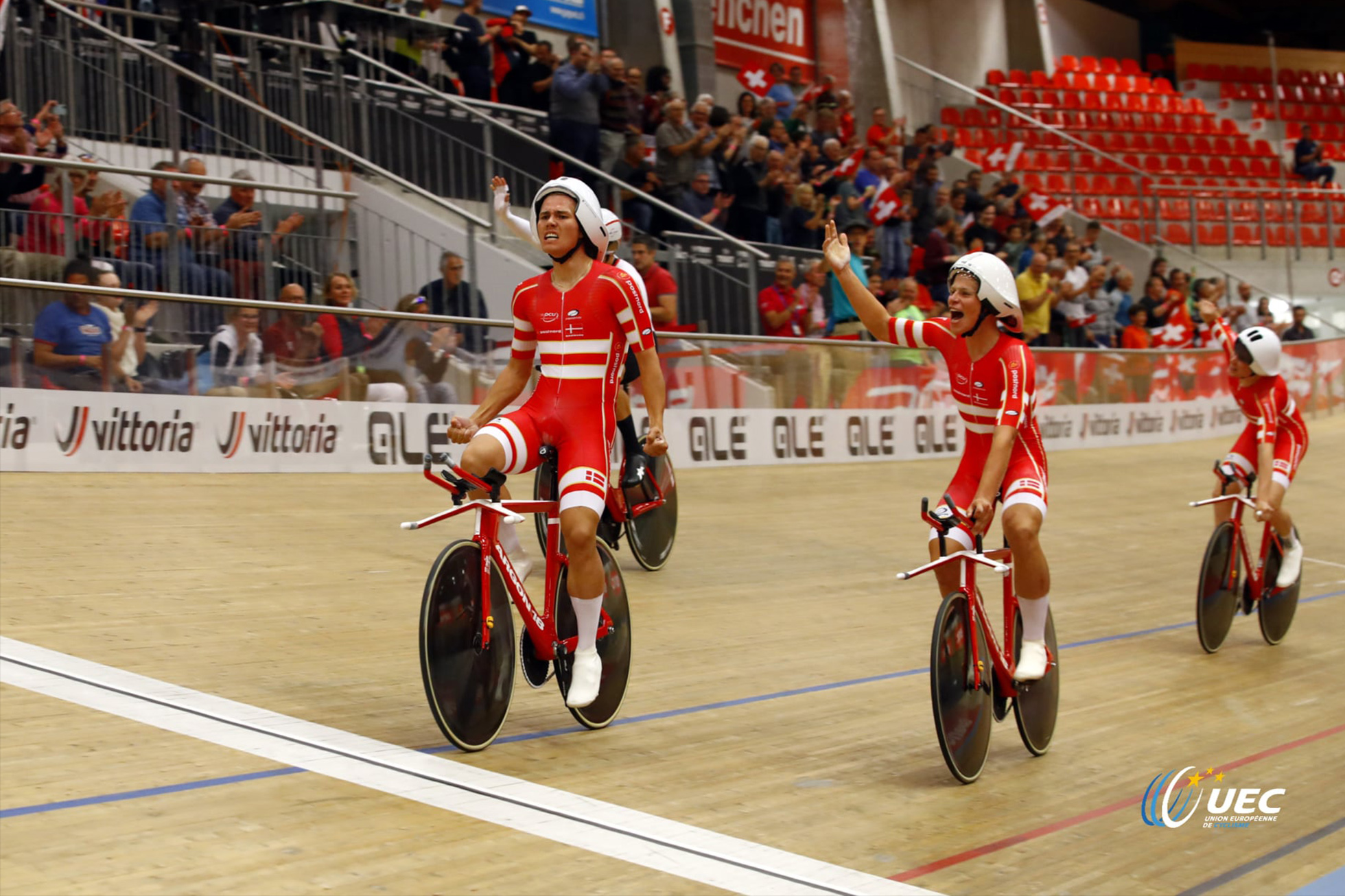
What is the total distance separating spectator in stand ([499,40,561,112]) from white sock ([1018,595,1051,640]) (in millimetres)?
10846

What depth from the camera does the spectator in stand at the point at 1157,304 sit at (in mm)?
19797

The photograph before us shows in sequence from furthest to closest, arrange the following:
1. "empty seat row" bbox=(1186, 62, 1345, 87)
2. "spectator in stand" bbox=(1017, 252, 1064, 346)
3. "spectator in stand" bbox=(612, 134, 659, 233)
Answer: "empty seat row" bbox=(1186, 62, 1345, 87), "spectator in stand" bbox=(1017, 252, 1064, 346), "spectator in stand" bbox=(612, 134, 659, 233)

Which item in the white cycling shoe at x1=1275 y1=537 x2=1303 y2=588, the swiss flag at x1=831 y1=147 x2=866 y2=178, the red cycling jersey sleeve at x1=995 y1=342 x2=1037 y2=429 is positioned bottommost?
the white cycling shoe at x1=1275 y1=537 x2=1303 y2=588

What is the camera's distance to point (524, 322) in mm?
5320

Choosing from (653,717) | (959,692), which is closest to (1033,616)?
(959,692)

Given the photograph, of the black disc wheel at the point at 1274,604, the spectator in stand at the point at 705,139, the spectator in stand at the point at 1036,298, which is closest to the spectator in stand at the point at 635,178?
the spectator in stand at the point at 705,139

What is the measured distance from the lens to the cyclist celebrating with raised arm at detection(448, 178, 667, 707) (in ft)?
16.4

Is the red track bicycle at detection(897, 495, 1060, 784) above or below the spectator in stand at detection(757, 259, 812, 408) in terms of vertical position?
below

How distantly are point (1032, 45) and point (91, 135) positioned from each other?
22431 mm

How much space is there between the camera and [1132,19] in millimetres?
34844

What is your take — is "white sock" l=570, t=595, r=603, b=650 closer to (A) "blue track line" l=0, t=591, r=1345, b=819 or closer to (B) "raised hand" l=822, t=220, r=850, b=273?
(A) "blue track line" l=0, t=591, r=1345, b=819

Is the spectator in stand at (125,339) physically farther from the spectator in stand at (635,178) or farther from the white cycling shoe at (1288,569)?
the white cycling shoe at (1288,569)

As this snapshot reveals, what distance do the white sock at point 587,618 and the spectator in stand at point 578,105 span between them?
9.68m

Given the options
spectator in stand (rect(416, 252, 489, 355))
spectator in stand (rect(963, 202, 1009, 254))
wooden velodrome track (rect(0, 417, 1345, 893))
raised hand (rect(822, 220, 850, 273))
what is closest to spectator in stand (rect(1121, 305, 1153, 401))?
spectator in stand (rect(963, 202, 1009, 254))
